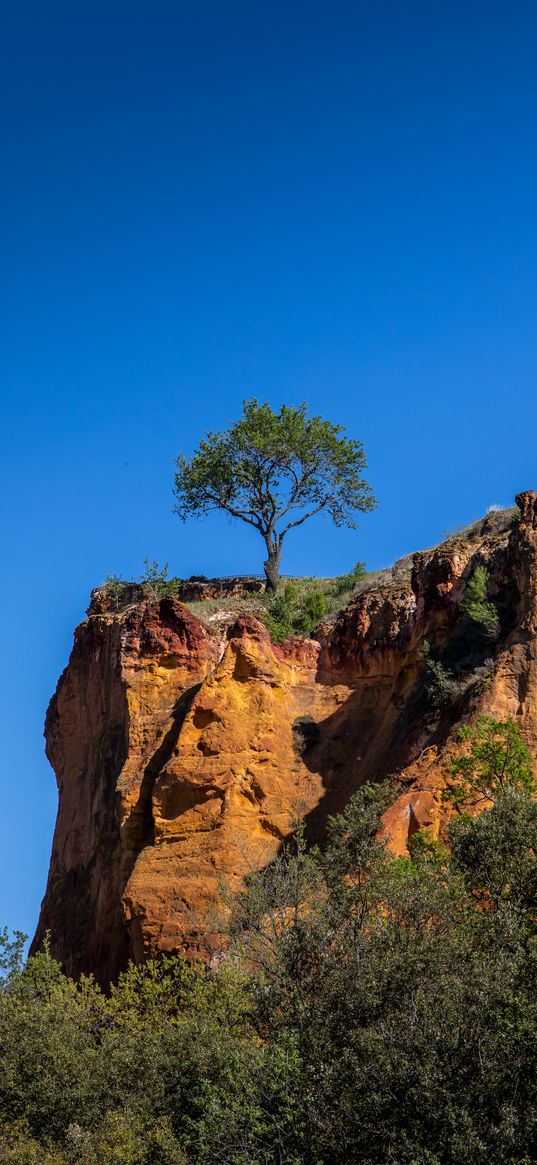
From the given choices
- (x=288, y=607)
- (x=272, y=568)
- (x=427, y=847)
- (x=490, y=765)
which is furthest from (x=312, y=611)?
(x=427, y=847)

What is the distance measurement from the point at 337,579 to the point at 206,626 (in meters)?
8.08

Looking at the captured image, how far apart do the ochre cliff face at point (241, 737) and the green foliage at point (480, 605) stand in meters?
0.26

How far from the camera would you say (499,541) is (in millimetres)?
30250

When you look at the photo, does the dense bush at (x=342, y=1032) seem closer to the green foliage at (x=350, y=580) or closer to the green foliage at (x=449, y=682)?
the green foliage at (x=449, y=682)

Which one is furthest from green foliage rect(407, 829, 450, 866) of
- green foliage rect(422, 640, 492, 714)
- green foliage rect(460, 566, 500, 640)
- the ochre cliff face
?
green foliage rect(460, 566, 500, 640)

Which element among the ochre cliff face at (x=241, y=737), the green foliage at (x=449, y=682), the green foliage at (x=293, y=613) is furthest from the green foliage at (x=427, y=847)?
the green foliage at (x=293, y=613)

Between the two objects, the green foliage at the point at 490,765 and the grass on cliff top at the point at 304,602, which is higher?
the grass on cliff top at the point at 304,602

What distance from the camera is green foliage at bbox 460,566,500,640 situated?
28.5 meters

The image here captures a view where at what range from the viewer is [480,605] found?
28.9m

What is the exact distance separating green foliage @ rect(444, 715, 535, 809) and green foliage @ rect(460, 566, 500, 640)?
12.8 ft

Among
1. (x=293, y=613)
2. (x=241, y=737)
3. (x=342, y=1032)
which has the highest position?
(x=293, y=613)

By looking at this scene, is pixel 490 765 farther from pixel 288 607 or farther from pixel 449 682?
pixel 288 607

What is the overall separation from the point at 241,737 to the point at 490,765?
9675 mm

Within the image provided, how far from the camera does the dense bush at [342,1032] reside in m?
15.2
